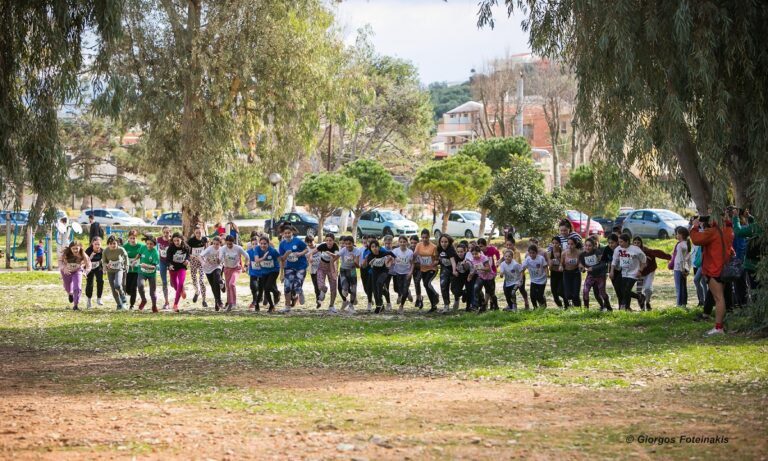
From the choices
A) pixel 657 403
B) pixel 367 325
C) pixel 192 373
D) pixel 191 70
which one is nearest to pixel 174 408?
pixel 192 373

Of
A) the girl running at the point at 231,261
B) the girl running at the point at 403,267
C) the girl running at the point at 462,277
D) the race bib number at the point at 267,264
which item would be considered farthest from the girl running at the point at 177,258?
the girl running at the point at 462,277

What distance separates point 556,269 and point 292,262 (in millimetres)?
5733

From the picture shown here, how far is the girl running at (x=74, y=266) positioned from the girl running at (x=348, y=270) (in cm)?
551

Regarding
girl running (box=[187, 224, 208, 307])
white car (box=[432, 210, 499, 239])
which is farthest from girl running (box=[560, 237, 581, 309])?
white car (box=[432, 210, 499, 239])

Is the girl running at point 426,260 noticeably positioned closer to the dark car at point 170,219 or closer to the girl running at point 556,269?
the girl running at point 556,269

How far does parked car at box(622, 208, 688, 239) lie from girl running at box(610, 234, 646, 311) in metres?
28.0

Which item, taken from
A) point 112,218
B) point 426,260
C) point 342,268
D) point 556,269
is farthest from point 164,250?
point 112,218

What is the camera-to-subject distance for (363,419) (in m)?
9.05

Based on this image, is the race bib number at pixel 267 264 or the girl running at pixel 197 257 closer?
the race bib number at pixel 267 264

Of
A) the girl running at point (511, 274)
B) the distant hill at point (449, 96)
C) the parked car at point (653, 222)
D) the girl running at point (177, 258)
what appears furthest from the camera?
the distant hill at point (449, 96)

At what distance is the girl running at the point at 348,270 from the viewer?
2083cm

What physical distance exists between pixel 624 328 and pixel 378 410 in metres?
7.73

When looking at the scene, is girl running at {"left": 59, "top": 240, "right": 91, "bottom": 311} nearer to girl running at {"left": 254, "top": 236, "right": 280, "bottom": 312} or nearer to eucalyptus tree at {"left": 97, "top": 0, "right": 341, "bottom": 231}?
girl running at {"left": 254, "top": 236, "right": 280, "bottom": 312}

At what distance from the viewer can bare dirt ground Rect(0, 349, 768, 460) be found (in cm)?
772
